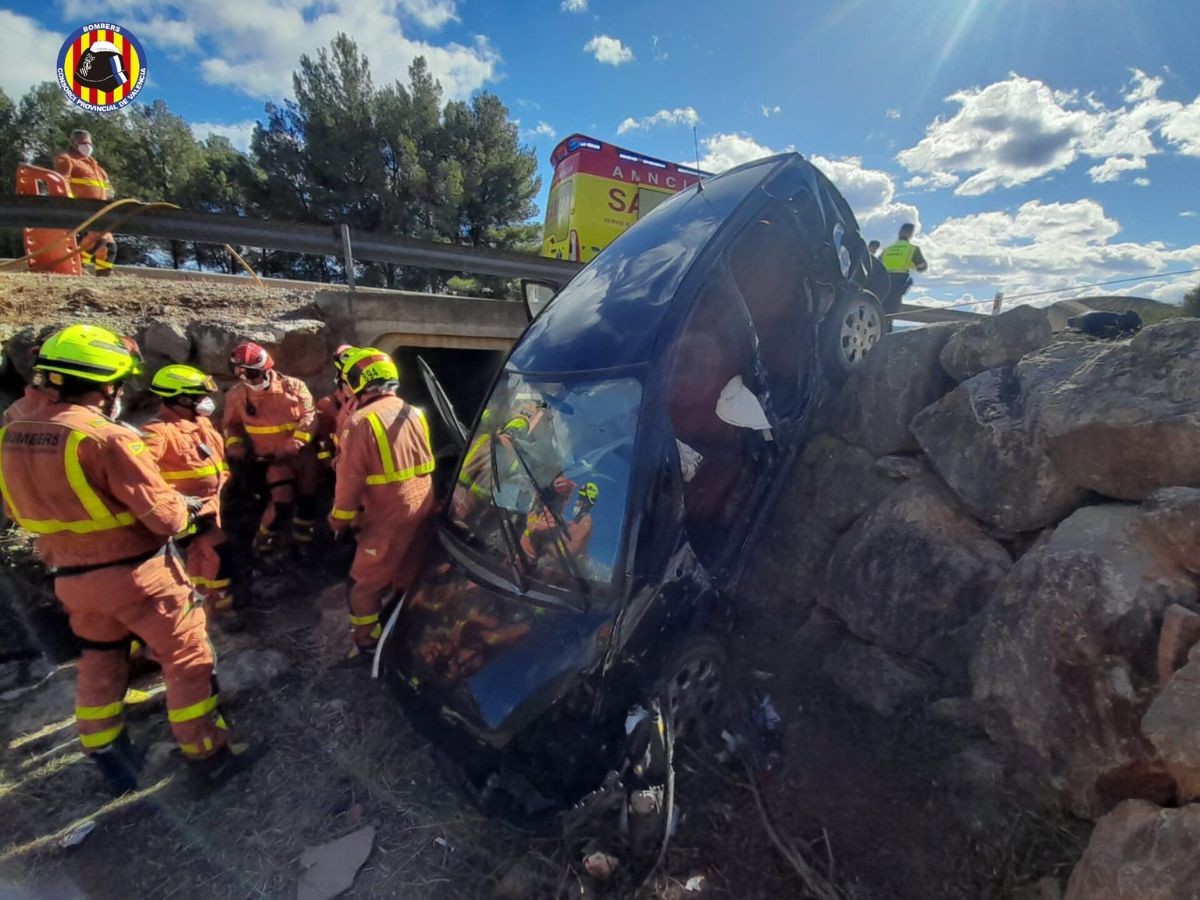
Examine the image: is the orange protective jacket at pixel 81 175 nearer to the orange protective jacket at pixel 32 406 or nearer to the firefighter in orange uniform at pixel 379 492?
the orange protective jacket at pixel 32 406

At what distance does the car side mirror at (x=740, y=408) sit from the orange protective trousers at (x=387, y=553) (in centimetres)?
185

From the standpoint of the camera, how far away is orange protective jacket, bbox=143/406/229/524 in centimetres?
320

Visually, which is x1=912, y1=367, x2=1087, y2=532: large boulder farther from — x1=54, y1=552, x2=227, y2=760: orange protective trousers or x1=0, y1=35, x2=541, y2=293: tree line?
x1=0, y1=35, x2=541, y2=293: tree line

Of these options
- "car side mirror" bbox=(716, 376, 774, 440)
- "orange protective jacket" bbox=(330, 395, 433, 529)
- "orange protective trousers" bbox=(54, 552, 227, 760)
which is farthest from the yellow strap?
"car side mirror" bbox=(716, 376, 774, 440)

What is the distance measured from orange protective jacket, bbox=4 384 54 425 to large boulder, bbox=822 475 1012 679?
383 centimetres

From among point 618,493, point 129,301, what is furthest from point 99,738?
point 129,301

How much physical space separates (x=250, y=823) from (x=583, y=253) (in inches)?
331

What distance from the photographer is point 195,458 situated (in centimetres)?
335

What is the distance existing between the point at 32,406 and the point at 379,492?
155 cm

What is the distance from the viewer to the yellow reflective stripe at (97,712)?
2509 mm

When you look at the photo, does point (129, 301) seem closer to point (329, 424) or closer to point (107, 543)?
point (329, 424)

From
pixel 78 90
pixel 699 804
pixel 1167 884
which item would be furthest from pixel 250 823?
pixel 78 90

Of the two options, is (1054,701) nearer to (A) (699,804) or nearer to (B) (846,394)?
(A) (699,804)

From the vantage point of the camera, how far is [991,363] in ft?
9.00
